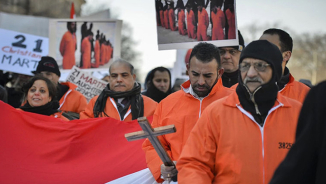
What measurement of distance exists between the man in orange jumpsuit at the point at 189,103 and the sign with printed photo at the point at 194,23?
92 cm

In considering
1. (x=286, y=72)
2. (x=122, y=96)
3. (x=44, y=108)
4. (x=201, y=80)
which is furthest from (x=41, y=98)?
(x=286, y=72)

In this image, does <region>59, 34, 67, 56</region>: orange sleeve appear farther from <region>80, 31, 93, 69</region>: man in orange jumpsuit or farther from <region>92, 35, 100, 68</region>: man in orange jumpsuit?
<region>92, 35, 100, 68</region>: man in orange jumpsuit

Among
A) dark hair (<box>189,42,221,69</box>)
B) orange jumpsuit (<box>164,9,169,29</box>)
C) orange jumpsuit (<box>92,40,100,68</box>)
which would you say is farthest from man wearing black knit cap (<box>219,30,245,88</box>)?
orange jumpsuit (<box>92,40,100,68</box>)

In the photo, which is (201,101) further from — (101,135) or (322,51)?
(322,51)

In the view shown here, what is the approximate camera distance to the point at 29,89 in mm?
5727

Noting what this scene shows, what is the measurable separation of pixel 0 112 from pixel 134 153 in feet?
5.04

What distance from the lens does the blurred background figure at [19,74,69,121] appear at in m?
5.51

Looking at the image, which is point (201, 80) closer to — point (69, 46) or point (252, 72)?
point (252, 72)

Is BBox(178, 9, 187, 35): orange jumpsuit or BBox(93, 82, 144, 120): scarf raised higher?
BBox(178, 9, 187, 35): orange jumpsuit

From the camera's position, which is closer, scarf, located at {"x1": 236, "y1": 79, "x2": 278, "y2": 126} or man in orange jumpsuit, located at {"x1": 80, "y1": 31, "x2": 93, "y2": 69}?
scarf, located at {"x1": 236, "y1": 79, "x2": 278, "y2": 126}

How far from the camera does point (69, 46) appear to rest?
8258mm

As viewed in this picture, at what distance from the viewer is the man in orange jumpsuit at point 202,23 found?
4828mm

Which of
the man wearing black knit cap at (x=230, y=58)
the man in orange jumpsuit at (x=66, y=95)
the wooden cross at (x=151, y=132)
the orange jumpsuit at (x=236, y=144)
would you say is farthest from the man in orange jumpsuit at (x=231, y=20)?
the man in orange jumpsuit at (x=66, y=95)

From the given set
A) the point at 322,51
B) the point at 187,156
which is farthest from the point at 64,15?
the point at 187,156
